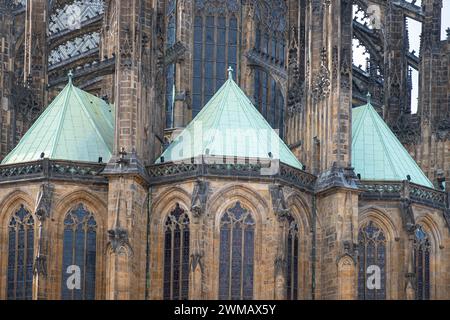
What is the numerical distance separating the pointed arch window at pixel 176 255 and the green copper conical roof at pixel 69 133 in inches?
129

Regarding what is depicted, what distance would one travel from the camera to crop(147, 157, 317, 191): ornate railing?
7381cm

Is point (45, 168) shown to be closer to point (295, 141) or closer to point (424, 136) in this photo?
point (295, 141)

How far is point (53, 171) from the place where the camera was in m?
74.1

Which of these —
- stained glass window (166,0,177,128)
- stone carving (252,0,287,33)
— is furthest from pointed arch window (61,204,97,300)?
stone carving (252,0,287,33)

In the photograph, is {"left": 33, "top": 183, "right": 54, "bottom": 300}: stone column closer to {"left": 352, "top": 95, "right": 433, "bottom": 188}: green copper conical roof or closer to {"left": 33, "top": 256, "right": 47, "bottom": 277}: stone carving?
{"left": 33, "top": 256, "right": 47, "bottom": 277}: stone carving

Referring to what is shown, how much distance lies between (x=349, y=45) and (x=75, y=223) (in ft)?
37.9

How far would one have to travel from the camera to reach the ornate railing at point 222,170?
2906 inches

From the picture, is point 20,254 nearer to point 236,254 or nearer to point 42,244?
point 42,244

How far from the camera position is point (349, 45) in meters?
76.8

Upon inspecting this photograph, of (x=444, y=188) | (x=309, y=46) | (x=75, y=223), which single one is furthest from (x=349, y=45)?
(x=75, y=223)

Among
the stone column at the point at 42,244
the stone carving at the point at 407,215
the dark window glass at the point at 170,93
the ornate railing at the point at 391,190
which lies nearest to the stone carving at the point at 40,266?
the stone column at the point at 42,244

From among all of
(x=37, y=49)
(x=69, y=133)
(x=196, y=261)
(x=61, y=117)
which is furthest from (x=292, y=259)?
(x=37, y=49)

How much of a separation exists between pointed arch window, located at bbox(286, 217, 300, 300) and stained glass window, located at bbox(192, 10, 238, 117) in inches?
310

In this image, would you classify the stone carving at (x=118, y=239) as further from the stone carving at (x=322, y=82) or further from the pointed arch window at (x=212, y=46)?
the pointed arch window at (x=212, y=46)
